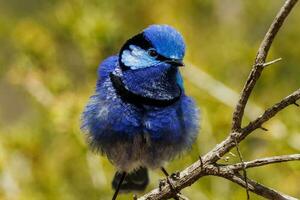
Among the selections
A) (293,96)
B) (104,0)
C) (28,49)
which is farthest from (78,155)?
(293,96)

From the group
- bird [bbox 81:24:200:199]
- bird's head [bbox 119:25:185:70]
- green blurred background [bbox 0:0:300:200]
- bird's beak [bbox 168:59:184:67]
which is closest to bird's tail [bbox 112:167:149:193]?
green blurred background [bbox 0:0:300:200]

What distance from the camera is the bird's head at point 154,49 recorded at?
274cm

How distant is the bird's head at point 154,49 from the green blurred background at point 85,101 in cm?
68

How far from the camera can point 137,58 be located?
9.45ft

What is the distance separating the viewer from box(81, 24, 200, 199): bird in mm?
2760

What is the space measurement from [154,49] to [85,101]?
93cm

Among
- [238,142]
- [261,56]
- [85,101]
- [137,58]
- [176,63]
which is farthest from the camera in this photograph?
[85,101]

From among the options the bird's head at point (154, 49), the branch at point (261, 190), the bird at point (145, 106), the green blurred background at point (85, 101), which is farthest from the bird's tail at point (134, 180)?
the branch at point (261, 190)

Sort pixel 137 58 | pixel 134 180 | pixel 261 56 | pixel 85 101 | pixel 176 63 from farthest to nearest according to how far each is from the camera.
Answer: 1. pixel 85 101
2. pixel 134 180
3. pixel 137 58
4. pixel 176 63
5. pixel 261 56

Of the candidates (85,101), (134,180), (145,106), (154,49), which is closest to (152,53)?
(154,49)

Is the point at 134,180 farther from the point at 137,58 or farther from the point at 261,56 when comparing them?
the point at 261,56

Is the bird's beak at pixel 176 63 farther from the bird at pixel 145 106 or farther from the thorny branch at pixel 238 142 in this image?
the thorny branch at pixel 238 142

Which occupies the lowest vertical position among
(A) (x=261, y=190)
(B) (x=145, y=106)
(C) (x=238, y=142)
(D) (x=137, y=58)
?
(A) (x=261, y=190)

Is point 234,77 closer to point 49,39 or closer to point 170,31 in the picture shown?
point 49,39
